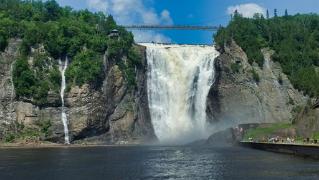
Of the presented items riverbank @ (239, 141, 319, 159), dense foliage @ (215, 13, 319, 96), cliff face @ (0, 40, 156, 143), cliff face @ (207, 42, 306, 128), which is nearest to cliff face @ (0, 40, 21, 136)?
cliff face @ (0, 40, 156, 143)

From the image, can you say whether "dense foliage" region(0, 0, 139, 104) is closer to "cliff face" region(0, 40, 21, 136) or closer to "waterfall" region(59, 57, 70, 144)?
"waterfall" region(59, 57, 70, 144)

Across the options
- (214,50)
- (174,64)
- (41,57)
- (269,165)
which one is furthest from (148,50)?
(269,165)

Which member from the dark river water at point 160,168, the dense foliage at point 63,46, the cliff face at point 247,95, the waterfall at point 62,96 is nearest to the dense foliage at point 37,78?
the dense foliage at point 63,46

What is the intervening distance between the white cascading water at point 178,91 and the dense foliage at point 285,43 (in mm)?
7958

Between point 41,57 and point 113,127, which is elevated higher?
point 41,57

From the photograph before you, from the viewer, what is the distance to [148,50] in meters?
144

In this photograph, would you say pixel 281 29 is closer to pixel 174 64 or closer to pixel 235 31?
pixel 235 31

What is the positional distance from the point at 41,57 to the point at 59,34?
788 centimetres

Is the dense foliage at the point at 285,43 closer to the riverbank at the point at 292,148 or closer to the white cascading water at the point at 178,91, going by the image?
the white cascading water at the point at 178,91

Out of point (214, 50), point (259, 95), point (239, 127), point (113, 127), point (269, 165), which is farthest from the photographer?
point (214, 50)

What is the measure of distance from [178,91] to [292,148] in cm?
6407

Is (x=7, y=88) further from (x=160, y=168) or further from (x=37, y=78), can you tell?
(x=160, y=168)

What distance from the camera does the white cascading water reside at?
138625 mm

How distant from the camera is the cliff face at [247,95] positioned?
13675 cm
